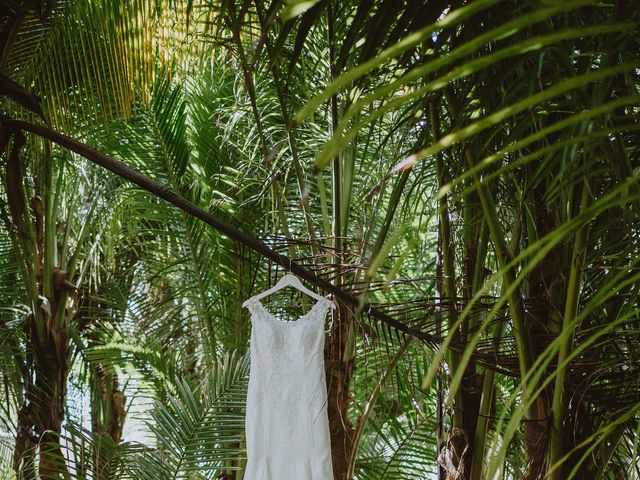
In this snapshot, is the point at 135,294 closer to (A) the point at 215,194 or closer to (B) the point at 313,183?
(A) the point at 215,194

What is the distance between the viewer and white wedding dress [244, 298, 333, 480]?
2.36 metres

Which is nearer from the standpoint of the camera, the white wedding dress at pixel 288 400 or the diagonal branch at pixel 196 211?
the diagonal branch at pixel 196 211

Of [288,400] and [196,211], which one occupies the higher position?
[196,211]

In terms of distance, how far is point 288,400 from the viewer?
2445mm

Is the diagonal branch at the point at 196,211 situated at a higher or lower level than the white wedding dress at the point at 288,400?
higher

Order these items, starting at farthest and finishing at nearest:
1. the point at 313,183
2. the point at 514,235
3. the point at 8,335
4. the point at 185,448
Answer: the point at 8,335
the point at 313,183
the point at 185,448
the point at 514,235

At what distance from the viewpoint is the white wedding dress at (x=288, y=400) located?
2.36m

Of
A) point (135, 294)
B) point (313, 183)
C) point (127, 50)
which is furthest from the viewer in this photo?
point (135, 294)

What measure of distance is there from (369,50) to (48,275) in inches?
137

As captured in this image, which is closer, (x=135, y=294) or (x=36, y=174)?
(x=36, y=174)

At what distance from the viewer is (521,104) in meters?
0.42

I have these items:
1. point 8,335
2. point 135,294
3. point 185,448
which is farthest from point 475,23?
point 135,294

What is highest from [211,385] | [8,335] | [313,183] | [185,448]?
[313,183]

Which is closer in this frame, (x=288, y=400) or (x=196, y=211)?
(x=196, y=211)
